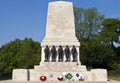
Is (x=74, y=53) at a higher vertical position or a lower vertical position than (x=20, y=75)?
higher

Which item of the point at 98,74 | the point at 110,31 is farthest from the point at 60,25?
the point at 110,31

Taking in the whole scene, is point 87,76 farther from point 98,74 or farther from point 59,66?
point 59,66

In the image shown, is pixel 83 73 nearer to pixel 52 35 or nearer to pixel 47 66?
pixel 47 66

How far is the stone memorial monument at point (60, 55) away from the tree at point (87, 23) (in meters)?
28.7

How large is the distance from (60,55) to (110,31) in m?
35.3

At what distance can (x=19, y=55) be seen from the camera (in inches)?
3157

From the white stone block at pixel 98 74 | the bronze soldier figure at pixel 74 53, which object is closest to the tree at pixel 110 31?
the bronze soldier figure at pixel 74 53

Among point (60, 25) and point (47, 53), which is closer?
point (47, 53)

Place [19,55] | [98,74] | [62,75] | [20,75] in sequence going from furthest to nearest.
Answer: [19,55] < [20,75] < [98,74] < [62,75]

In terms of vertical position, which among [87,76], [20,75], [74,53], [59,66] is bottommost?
[87,76]

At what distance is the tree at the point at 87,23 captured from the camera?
222 ft

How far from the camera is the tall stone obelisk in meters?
37.1

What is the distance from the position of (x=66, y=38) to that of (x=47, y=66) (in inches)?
151

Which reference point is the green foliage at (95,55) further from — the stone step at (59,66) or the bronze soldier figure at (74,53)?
the stone step at (59,66)
